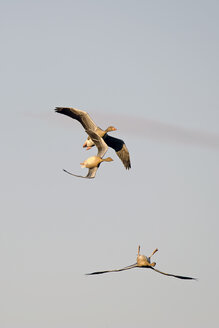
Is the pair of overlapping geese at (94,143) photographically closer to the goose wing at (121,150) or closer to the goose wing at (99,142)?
the goose wing at (99,142)

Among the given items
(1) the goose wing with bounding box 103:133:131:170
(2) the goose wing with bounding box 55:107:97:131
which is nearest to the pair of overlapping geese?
(2) the goose wing with bounding box 55:107:97:131

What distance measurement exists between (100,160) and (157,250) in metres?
10.5

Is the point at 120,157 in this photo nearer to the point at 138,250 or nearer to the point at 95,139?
the point at 95,139

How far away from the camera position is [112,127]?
87.9 meters

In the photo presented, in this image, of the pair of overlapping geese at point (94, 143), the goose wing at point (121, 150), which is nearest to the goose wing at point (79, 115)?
the pair of overlapping geese at point (94, 143)

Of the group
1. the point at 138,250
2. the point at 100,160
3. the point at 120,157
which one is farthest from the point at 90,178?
the point at 120,157

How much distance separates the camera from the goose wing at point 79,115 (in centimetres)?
8744

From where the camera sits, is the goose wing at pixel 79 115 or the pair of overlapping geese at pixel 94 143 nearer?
the pair of overlapping geese at pixel 94 143

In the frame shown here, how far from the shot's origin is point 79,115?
8756 centimetres

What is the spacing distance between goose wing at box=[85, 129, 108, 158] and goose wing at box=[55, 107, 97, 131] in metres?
0.82

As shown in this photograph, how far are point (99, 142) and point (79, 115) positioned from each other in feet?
12.3

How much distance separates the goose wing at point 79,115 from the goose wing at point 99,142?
2.69ft

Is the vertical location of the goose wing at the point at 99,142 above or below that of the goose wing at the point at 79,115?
below

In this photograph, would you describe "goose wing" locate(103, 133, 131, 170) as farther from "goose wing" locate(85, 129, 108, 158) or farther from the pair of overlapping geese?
"goose wing" locate(85, 129, 108, 158)
